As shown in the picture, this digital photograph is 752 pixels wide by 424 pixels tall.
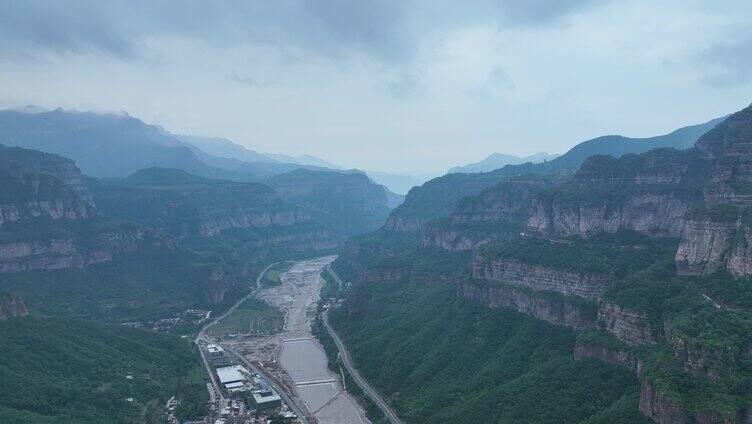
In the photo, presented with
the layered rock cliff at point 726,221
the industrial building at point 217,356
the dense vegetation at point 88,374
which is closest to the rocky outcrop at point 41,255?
the dense vegetation at point 88,374

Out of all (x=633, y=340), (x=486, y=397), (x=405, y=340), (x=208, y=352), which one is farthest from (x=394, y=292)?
(x=633, y=340)

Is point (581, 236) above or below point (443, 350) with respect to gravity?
above

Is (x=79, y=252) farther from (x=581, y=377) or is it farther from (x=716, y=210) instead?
(x=716, y=210)

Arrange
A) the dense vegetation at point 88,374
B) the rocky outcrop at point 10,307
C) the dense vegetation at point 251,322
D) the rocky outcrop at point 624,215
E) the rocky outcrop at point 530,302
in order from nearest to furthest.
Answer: the dense vegetation at point 88,374 → the rocky outcrop at point 530,302 → the rocky outcrop at point 624,215 → the rocky outcrop at point 10,307 → the dense vegetation at point 251,322

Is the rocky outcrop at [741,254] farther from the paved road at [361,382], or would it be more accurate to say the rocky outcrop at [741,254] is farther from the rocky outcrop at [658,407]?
the paved road at [361,382]

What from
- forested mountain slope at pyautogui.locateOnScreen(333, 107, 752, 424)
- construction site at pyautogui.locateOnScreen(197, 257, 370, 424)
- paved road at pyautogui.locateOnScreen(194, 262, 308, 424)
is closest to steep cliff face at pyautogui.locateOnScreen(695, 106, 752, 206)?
forested mountain slope at pyautogui.locateOnScreen(333, 107, 752, 424)
